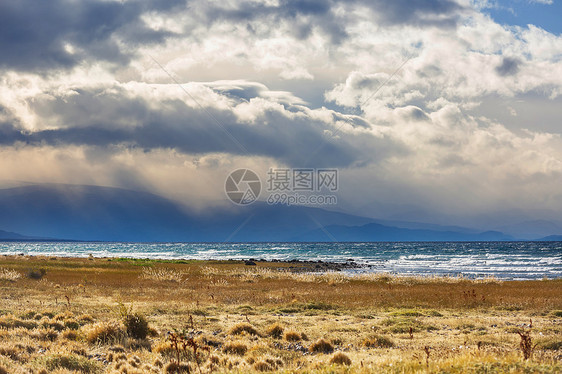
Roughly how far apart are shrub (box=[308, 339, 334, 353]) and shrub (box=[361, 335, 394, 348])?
Answer: 1508mm

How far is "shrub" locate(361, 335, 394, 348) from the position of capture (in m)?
15.1

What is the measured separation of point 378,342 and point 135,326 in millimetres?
8460

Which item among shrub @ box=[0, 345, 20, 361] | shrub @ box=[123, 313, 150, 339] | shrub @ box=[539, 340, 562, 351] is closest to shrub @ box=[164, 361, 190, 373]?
shrub @ box=[0, 345, 20, 361]

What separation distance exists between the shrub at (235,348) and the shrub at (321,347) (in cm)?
209

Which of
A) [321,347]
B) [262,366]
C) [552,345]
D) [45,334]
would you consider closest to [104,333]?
[45,334]

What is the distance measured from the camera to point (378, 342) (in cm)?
1532

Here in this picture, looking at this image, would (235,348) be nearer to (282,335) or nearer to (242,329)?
(282,335)

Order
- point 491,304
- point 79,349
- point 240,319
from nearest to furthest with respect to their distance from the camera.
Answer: point 79,349 < point 240,319 < point 491,304

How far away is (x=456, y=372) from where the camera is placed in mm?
8164

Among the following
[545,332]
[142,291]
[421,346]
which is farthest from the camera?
[142,291]

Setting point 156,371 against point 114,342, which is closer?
point 156,371

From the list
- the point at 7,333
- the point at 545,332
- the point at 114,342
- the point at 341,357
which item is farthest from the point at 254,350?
the point at 545,332

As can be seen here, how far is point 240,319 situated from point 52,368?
1090 cm

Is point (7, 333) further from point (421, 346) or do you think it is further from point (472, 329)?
point (472, 329)
